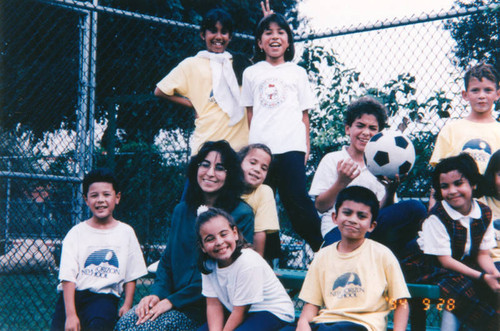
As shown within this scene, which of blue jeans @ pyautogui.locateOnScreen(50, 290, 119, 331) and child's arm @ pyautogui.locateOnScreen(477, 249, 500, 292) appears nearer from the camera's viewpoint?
child's arm @ pyautogui.locateOnScreen(477, 249, 500, 292)

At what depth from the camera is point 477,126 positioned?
318 centimetres

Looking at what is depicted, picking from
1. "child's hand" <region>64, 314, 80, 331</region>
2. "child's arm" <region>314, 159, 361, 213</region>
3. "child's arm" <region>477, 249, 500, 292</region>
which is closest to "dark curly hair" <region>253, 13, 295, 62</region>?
"child's arm" <region>314, 159, 361, 213</region>

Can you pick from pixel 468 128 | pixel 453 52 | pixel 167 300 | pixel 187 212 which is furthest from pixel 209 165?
pixel 453 52

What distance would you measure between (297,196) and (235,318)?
38.9 inches

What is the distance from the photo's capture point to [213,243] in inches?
98.2

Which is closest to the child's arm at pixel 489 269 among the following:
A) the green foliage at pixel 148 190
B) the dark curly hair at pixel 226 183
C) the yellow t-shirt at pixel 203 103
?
the dark curly hair at pixel 226 183

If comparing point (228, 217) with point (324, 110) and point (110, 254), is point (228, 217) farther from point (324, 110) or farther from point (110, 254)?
point (324, 110)

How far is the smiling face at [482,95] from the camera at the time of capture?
3.13 metres

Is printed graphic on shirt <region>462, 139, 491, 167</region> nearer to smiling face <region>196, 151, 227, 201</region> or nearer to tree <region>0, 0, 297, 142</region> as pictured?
smiling face <region>196, 151, 227, 201</region>

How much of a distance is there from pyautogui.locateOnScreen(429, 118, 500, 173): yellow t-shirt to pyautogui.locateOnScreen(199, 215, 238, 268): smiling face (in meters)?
1.46

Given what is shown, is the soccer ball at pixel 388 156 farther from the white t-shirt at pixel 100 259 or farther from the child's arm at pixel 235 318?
the white t-shirt at pixel 100 259

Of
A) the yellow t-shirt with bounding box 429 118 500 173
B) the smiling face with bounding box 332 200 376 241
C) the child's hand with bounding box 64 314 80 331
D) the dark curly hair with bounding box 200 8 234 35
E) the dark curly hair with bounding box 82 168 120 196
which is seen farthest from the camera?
the dark curly hair with bounding box 200 8 234 35

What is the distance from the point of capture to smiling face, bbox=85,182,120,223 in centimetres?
312

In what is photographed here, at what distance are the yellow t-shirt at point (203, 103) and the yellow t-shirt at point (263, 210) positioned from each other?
1.60ft
